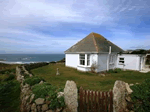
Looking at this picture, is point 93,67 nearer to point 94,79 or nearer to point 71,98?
point 94,79

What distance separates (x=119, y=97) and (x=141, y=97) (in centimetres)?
79

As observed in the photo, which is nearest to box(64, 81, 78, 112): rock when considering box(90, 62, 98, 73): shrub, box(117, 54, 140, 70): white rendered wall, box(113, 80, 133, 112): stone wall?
box(113, 80, 133, 112): stone wall

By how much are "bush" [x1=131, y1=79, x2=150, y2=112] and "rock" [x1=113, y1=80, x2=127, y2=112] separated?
1.23 ft

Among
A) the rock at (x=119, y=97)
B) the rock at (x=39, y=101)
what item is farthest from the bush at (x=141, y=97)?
the rock at (x=39, y=101)

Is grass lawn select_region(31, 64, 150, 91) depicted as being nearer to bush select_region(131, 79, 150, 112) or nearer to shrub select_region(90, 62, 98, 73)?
shrub select_region(90, 62, 98, 73)

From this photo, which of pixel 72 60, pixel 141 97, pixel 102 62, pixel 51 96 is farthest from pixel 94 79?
pixel 72 60

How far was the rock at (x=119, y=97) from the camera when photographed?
3840 millimetres

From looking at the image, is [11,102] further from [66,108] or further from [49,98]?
[66,108]

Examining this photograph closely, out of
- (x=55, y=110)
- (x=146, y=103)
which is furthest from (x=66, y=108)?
(x=146, y=103)

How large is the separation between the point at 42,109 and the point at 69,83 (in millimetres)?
1561

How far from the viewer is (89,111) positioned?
3951mm

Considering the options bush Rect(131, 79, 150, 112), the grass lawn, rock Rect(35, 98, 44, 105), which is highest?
bush Rect(131, 79, 150, 112)

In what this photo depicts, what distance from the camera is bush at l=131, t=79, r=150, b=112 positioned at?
137 inches

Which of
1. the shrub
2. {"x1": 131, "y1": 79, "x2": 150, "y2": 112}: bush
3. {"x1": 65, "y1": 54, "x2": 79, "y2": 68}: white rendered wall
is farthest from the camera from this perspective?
{"x1": 65, "y1": 54, "x2": 79, "y2": 68}: white rendered wall
